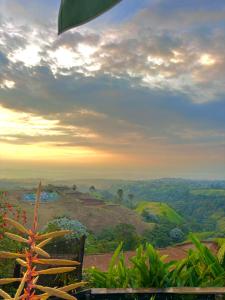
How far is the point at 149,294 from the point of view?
13.5 ft

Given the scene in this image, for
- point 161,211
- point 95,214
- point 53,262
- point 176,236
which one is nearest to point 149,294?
point 53,262

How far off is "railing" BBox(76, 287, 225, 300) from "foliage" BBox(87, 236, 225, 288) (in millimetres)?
218

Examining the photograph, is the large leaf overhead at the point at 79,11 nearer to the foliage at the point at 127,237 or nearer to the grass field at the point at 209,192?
the foliage at the point at 127,237

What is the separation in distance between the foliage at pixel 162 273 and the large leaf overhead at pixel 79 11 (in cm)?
425

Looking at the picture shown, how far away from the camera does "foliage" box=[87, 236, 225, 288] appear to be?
14.4ft

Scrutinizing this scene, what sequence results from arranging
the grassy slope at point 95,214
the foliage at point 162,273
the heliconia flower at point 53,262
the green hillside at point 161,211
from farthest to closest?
1. the green hillside at point 161,211
2. the grassy slope at point 95,214
3. the foliage at point 162,273
4. the heliconia flower at point 53,262

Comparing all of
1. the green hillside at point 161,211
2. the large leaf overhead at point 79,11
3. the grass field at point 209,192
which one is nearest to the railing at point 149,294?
the large leaf overhead at point 79,11

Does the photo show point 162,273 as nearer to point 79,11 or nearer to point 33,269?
point 33,269

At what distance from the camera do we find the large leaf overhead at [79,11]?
30cm

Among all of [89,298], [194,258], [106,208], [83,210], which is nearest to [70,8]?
[89,298]

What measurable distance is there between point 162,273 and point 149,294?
13.6 inches

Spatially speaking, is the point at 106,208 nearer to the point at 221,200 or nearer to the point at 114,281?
the point at 221,200

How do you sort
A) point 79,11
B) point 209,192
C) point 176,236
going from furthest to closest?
point 209,192
point 176,236
point 79,11

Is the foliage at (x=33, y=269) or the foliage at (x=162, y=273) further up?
the foliage at (x=33, y=269)
